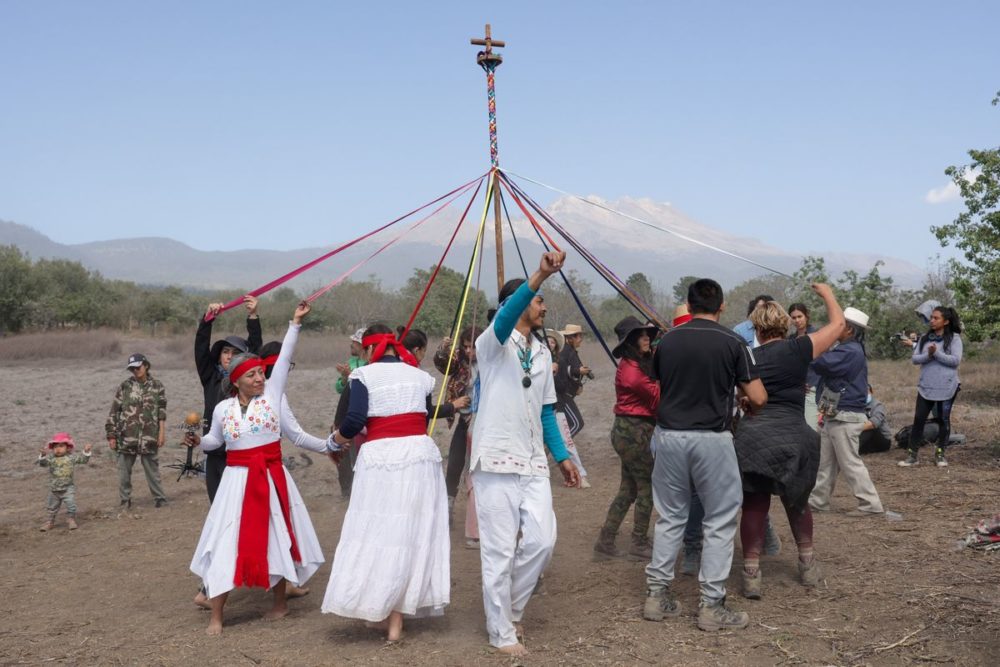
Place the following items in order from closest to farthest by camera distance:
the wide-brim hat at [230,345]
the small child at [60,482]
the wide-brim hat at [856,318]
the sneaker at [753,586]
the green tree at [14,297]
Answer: the sneaker at [753,586], the wide-brim hat at [230,345], the wide-brim hat at [856,318], the small child at [60,482], the green tree at [14,297]

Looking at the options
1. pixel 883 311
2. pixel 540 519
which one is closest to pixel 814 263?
pixel 883 311

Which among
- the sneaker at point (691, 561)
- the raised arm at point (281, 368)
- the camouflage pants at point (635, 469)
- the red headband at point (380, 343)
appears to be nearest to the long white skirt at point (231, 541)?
the raised arm at point (281, 368)

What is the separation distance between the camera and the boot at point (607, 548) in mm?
6367

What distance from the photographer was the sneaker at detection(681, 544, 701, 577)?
586 cm

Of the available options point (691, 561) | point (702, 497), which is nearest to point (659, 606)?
point (702, 497)

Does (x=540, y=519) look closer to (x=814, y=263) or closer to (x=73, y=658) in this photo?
(x=73, y=658)

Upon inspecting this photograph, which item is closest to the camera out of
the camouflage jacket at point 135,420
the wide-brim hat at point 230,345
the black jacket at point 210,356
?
the black jacket at point 210,356

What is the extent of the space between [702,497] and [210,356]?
12.7 ft

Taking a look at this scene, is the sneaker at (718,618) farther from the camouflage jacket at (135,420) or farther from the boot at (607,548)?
the camouflage jacket at (135,420)

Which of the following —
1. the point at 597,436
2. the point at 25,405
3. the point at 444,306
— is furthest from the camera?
the point at 444,306

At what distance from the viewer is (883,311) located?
25562 mm

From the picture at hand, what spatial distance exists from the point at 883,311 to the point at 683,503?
23.2 metres

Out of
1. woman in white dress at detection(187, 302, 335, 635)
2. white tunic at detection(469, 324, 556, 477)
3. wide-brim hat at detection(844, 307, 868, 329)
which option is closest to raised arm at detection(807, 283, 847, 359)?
white tunic at detection(469, 324, 556, 477)

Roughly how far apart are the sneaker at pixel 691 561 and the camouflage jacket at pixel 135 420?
5.69 m
